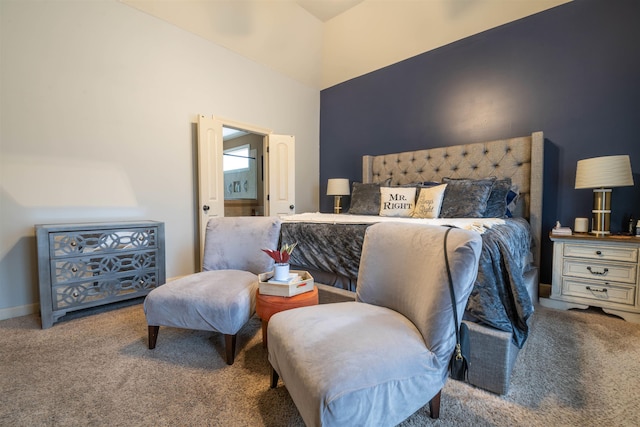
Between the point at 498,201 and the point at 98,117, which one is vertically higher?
the point at 98,117

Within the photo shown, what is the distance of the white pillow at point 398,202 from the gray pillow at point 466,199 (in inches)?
12.7

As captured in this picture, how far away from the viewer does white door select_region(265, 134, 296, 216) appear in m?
3.92

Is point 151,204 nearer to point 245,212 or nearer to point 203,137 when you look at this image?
point 203,137

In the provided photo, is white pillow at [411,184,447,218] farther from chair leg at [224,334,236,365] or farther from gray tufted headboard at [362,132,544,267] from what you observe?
chair leg at [224,334,236,365]

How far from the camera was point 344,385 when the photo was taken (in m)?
0.80

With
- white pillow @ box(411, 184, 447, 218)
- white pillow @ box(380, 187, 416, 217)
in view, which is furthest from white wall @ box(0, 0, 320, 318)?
white pillow @ box(411, 184, 447, 218)

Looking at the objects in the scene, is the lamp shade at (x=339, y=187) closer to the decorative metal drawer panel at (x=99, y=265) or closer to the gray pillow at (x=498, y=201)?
the gray pillow at (x=498, y=201)

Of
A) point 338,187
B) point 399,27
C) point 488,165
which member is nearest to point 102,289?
point 338,187

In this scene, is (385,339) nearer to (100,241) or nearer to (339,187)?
(100,241)

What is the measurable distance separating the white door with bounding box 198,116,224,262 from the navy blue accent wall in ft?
7.71

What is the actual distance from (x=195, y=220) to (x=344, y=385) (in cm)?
294

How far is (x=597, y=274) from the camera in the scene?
221 centimetres

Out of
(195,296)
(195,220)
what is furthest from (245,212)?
(195,296)

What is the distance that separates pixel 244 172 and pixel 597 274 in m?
5.67
